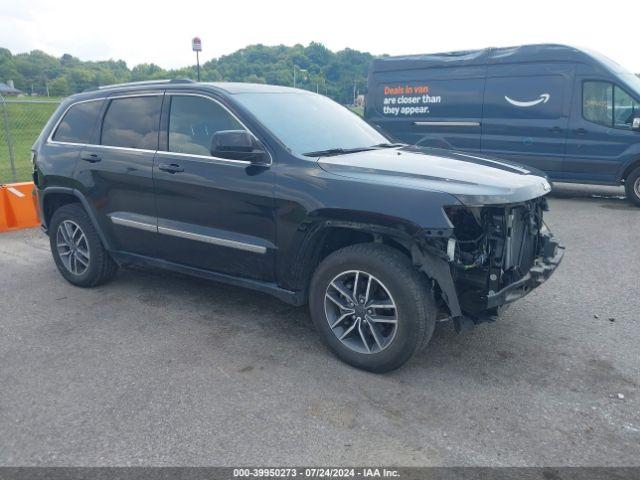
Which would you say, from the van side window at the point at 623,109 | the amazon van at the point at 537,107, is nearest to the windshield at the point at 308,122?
the amazon van at the point at 537,107

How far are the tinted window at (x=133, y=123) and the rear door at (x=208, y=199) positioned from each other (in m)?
0.14

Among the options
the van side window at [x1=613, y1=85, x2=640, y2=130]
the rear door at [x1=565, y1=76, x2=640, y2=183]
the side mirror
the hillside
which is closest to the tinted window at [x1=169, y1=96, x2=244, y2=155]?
the side mirror

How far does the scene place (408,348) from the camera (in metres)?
3.35

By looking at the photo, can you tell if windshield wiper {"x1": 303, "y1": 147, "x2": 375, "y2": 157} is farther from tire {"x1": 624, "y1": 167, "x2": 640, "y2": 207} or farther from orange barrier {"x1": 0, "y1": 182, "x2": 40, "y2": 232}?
tire {"x1": 624, "y1": 167, "x2": 640, "y2": 207}

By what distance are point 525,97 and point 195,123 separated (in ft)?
24.2

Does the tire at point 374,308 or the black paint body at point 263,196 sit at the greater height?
the black paint body at point 263,196

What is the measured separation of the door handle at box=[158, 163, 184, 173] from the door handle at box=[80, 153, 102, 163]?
2.68ft

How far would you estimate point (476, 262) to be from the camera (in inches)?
130

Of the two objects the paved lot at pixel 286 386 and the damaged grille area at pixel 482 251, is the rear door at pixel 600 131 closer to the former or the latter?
the paved lot at pixel 286 386

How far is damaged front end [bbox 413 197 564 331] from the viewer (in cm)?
321

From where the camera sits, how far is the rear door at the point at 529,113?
9555 millimetres

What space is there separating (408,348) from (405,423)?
0.50 meters

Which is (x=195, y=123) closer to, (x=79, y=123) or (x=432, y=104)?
(x=79, y=123)

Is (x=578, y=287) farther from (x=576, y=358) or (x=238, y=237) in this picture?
(x=238, y=237)
